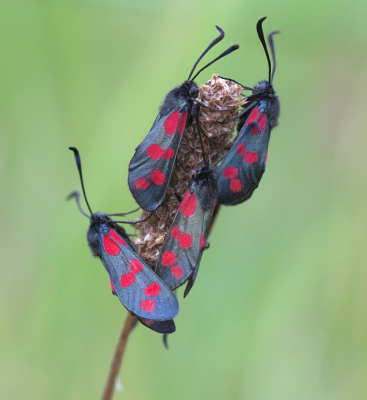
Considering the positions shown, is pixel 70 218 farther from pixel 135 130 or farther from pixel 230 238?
pixel 230 238

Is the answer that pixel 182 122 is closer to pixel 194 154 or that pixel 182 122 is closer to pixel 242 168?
pixel 194 154

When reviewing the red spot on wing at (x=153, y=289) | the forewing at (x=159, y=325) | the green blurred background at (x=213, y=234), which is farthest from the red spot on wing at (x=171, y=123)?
the green blurred background at (x=213, y=234)

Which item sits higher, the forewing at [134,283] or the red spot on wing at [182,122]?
the red spot on wing at [182,122]

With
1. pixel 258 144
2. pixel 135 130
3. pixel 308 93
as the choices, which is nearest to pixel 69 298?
pixel 135 130

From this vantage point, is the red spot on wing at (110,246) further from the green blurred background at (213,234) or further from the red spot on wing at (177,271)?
the green blurred background at (213,234)

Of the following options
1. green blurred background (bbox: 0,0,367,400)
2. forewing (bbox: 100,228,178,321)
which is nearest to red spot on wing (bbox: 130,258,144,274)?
forewing (bbox: 100,228,178,321)
